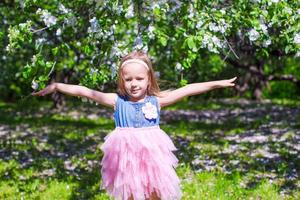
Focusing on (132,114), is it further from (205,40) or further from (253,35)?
(253,35)

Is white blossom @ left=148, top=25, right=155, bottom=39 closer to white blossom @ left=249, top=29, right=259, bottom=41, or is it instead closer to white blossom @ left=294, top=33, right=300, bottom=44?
white blossom @ left=249, top=29, right=259, bottom=41

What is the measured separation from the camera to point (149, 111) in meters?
6.00

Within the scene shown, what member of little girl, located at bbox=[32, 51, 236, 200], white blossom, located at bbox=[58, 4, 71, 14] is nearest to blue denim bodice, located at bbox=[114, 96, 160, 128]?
little girl, located at bbox=[32, 51, 236, 200]

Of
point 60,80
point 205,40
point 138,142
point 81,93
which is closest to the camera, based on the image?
point 138,142

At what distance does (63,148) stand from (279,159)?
5.27 metres

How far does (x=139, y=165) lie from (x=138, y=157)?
87 mm

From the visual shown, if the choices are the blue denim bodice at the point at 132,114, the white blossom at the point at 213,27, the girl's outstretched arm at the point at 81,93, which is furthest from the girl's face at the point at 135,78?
the white blossom at the point at 213,27

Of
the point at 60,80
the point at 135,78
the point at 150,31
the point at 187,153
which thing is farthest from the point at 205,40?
the point at 60,80

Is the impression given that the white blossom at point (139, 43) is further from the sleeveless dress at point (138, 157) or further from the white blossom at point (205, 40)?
the sleeveless dress at point (138, 157)

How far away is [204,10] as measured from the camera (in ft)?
26.9

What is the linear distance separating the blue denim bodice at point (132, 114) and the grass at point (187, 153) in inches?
107

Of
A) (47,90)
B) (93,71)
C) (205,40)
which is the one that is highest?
(205,40)

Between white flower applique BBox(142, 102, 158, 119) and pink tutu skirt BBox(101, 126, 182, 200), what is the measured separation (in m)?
0.14

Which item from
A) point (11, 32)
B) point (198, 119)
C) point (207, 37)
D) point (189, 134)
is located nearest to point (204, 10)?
point (207, 37)
